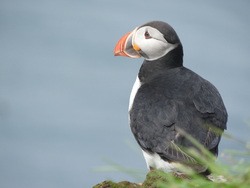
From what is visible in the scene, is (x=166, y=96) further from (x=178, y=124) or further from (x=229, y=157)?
(x=229, y=157)

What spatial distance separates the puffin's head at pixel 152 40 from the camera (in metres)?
5.12

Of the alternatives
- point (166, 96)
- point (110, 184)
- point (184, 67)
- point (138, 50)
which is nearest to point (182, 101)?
point (166, 96)

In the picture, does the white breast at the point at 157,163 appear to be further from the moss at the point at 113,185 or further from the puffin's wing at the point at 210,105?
the moss at the point at 113,185

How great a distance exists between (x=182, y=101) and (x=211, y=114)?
315 mm

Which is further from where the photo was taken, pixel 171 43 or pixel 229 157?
pixel 171 43

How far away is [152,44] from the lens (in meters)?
5.23

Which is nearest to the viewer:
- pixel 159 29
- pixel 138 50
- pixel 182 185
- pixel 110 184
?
pixel 182 185

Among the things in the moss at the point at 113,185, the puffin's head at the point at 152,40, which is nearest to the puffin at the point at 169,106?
the puffin's head at the point at 152,40

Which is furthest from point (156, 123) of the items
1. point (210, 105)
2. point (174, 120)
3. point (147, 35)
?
point (147, 35)

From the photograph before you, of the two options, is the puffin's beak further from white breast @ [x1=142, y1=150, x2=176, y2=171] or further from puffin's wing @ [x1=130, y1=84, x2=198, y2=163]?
white breast @ [x1=142, y1=150, x2=176, y2=171]

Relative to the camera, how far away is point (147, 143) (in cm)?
439

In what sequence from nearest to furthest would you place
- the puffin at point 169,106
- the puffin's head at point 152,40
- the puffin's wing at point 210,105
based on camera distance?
the puffin at point 169,106 → the puffin's wing at point 210,105 → the puffin's head at point 152,40

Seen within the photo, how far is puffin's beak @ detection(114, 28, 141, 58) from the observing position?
5.54 meters

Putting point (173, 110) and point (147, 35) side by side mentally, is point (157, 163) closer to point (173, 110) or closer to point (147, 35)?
point (173, 110)
